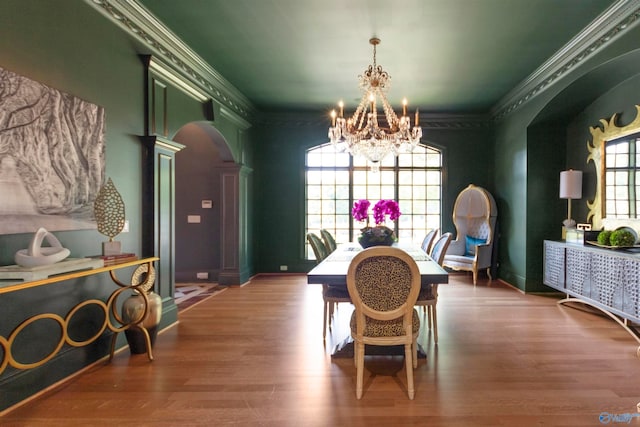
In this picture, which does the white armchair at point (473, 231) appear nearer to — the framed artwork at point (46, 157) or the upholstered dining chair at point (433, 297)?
the upholstered dining chair at point (433, 297)

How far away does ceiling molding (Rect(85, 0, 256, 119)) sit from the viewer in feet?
9.84

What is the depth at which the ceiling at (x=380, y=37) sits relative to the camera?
3.16 meters

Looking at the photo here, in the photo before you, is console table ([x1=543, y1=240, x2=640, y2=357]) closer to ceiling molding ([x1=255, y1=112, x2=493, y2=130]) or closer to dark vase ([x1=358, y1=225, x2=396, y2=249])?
dark vase ([x1=358, y1=225, x2=396, y2=249])

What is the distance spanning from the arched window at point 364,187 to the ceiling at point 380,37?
1720mm

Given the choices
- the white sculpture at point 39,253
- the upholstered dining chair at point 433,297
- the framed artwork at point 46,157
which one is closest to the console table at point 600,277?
the upholstered dining chair at point 433,297

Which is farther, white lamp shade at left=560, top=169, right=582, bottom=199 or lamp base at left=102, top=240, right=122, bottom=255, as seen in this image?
white lamp shade at left=560, top=169, right=582, bottom=199

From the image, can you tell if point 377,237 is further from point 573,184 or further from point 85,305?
point 573,184

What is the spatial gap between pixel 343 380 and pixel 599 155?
14.0ft

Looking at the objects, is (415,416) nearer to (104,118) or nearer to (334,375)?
(334,375)

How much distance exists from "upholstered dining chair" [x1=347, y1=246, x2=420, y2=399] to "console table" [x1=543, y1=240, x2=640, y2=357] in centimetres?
218

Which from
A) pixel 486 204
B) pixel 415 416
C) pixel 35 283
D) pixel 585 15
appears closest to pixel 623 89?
pixel 585 15

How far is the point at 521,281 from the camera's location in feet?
17.4

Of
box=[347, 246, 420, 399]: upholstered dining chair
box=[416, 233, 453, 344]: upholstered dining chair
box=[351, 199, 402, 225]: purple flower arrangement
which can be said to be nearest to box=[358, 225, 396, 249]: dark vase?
box=[351, 199, 402, 225]: purple flower arrangement

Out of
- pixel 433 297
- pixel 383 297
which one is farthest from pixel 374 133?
pixel 383 297
